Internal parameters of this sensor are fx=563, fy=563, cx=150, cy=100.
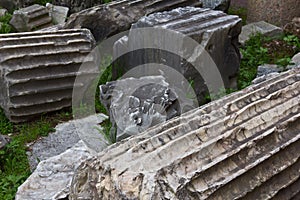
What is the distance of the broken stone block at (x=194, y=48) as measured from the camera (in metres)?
4.35

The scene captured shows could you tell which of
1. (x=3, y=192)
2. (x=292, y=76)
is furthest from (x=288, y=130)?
(x=3, y=192)

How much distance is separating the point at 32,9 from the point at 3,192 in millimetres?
3019

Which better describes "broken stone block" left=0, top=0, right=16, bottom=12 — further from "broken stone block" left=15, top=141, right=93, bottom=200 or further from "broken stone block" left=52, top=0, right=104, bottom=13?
"broken stone block" left=15, top=141, right=93, bottom=200

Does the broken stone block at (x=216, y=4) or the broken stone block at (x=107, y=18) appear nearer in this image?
the broken stone block at (x=107, y=18)

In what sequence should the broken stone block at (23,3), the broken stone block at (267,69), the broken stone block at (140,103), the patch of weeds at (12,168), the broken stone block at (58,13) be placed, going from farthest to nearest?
the broken stone block at (23,3), the broken stone block at (58,13), the broken stone block at (267,69), the broken stone block at (140,103), the patch of weeds at (12,168)

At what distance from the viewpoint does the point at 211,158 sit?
7.65 ft

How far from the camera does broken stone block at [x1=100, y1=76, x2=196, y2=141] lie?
368 cm

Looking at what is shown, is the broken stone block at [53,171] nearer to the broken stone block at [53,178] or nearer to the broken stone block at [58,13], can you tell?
the broken stone block at [53,178]

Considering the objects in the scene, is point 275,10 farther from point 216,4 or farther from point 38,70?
point 38,70

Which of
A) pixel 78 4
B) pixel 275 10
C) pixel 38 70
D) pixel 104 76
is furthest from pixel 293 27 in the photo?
pixel 38 70

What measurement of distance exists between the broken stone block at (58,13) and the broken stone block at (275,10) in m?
2.05

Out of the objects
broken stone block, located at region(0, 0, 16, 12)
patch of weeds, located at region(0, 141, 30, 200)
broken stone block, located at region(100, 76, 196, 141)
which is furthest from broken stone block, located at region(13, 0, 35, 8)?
broken stone block, located at region(100, 76, 196, 141)

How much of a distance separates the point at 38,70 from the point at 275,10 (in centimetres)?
288

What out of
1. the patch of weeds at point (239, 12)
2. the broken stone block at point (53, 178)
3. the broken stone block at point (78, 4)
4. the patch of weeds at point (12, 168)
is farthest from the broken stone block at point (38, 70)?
the patch of weeds at point (239, 12)
